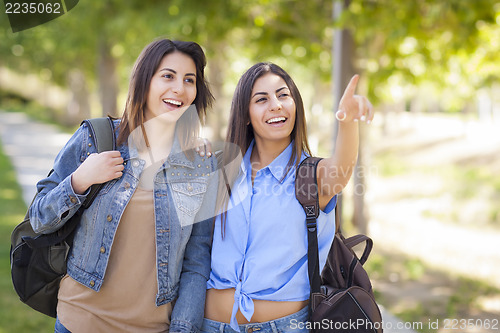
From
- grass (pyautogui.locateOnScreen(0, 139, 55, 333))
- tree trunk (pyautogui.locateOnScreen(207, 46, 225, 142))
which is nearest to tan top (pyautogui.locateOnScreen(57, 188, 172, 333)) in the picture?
grass (pyautogui.locateOnScreen(0, 139, 55, 333))

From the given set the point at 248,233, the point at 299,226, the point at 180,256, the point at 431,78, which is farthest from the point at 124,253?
the point at 431,78

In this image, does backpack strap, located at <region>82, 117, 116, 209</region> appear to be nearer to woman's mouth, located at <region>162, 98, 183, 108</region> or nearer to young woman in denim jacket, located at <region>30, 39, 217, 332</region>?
young woman in denim jacket, located at <region>30, 39, 217, 332</region>

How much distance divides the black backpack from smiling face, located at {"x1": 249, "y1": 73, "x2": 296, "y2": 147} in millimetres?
655

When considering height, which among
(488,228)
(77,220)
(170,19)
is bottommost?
(488,228)

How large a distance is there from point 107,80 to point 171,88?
1274cm

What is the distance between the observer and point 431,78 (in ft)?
28.8

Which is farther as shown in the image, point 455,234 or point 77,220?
point 455,234

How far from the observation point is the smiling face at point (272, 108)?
2342 mm

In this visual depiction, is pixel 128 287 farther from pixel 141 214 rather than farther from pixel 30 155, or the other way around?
pixel 30 155

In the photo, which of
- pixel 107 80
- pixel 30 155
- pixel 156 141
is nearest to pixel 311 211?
pixel 156 141

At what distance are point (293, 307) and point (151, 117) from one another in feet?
3.42

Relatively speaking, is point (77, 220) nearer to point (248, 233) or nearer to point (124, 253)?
point (124, 253)

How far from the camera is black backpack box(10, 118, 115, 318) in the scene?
2.24 metres

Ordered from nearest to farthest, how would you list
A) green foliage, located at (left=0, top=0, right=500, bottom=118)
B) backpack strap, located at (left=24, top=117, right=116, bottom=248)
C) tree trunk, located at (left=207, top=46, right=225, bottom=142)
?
backpack strap, located at (left=24, top=117, right=116, bottom=248) → green foliage, located at (left=0, top=0, right=500, bottom=118) → tree trunk, located at (left=207, top=46, right=225, bottom=142)
